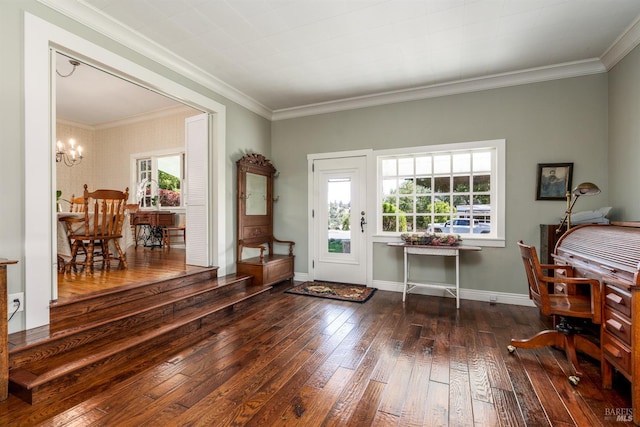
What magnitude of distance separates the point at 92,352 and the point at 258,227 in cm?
275

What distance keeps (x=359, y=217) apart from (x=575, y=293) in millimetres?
2655

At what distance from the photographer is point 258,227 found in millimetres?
4691

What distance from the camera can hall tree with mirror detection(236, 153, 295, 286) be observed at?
4238mm

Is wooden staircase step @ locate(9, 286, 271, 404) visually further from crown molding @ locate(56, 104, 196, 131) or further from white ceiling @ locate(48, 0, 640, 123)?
crown molding @ locate(56, 104, 196, 131)

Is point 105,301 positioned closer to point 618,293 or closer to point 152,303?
point 152,303

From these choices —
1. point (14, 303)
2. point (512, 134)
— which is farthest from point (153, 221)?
point (512, 134)

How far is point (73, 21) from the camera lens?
2.48 metres

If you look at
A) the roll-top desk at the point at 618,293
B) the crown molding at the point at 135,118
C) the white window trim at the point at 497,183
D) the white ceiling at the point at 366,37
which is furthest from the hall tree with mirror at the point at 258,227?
the roll-top desk at the point at 618,293

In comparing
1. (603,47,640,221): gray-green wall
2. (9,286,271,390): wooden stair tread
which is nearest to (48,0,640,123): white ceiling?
(603,47,640,221): gray-green wall

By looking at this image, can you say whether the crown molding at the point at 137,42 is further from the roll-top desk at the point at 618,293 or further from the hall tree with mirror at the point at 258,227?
the roll-top desk at the point at 618,293

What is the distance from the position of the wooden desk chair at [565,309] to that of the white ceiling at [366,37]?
2.10 meters

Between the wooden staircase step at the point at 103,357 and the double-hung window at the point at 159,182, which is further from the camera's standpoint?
the double-hung window at the point at 159,182

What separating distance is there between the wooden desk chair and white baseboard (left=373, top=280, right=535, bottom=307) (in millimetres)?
1279

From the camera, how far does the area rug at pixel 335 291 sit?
3.95 m
